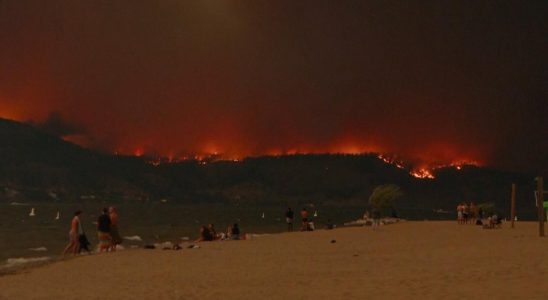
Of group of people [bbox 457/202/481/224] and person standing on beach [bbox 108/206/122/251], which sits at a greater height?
group of people [bbox 457/202/481/224]

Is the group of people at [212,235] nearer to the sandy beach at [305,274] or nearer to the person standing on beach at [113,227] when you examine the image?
the person standing on beach at [113,227]

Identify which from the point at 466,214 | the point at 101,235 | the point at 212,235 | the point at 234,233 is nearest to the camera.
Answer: the point at 101,235

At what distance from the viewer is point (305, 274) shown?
18.8 m

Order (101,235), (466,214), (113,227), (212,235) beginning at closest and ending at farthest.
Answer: (101,235) → (113,227) → (212,235) → (466,214)

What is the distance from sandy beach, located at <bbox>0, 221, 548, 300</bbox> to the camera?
14805mm

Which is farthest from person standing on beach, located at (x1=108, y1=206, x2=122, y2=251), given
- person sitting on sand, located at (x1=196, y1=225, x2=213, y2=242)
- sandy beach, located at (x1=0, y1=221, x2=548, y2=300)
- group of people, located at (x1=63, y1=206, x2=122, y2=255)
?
person sitting on sand, located at (x1=196, y1=225, x2=213, y2=242)

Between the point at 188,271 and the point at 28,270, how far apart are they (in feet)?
20.6

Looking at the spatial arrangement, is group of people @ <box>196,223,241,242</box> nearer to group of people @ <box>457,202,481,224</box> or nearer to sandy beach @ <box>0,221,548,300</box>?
sandy beach @ <box>0,221,548,300</box>

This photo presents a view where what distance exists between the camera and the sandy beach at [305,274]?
14.8 metres

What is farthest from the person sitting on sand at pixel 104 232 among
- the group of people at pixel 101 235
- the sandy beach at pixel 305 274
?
the sandy beach at pixel 305 274

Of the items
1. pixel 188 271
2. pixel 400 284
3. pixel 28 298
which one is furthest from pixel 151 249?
pixel 400 284

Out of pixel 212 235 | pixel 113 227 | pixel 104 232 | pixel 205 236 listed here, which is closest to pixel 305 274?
pixel 104 232

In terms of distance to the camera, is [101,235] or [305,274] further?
[101,235]

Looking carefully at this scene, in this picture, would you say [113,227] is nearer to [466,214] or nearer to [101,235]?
[101,235]
